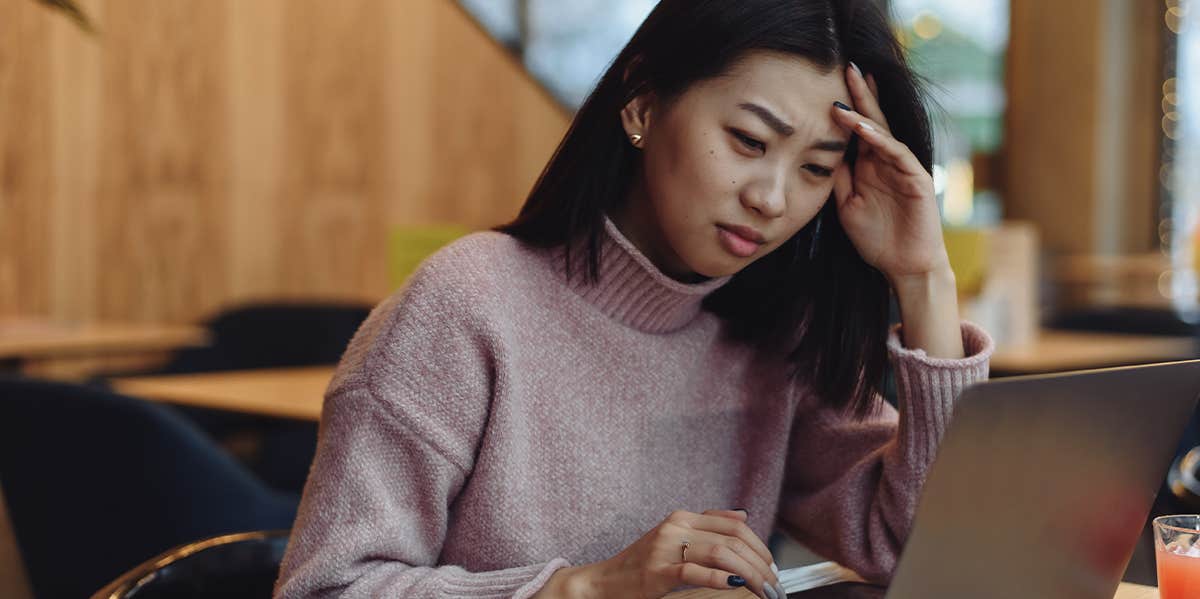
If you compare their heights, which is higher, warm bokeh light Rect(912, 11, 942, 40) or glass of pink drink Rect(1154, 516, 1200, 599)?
glass of pink drink Rect(1154, 516, 1200, 599)

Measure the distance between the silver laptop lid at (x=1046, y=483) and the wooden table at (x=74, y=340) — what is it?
2.86 meters

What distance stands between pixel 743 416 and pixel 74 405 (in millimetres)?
988

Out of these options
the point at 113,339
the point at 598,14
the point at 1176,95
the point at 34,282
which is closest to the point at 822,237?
the point at 113,339

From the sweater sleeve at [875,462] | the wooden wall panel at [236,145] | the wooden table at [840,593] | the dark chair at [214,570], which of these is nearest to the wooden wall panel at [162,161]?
the wooden wall panel at [236,145]

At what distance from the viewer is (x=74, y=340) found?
3.27 meters

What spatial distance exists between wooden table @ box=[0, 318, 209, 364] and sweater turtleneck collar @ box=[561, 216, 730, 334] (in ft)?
7.81

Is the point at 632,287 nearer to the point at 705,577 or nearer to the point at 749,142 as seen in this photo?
the point at 749,142

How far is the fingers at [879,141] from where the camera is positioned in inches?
43.8

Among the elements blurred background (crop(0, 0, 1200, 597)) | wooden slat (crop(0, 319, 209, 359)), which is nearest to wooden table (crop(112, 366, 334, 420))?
blurred background (crop(0, 0, 1200, 597))

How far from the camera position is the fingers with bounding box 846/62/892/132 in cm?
113

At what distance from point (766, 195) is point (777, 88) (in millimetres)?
92

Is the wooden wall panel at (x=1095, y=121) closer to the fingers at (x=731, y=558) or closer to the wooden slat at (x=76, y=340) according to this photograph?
the wooden slat at (x=76, y=340)

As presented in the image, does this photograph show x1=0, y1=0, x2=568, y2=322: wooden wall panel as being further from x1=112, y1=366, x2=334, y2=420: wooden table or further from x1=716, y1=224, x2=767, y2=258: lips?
x1=716, y1=224, x2=767, y2=258: lips

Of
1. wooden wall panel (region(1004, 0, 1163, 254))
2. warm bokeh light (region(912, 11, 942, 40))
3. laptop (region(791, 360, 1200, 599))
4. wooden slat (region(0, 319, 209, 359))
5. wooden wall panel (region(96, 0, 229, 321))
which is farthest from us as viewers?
warm bokeh light (region(912, 11, 942, 40))
